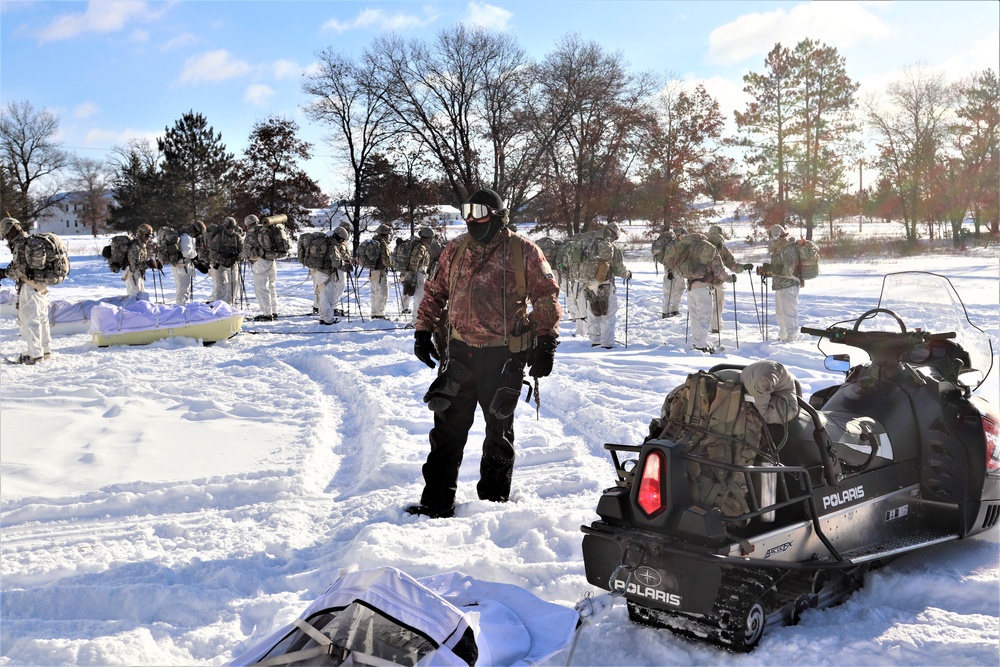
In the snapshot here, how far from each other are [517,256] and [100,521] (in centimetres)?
305

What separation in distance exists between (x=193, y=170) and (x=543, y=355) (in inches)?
1679

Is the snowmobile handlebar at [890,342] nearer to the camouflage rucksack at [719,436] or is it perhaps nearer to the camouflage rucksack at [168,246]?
the camouflage rucksack at [719,436]

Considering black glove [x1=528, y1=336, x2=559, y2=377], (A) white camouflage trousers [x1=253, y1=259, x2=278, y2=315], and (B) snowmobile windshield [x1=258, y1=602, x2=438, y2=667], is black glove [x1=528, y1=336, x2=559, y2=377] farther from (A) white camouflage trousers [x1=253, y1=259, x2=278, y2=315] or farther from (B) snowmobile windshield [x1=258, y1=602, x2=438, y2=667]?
(A) white camouflage trousers [x1=253, y1=259, x2=278, y2=315]

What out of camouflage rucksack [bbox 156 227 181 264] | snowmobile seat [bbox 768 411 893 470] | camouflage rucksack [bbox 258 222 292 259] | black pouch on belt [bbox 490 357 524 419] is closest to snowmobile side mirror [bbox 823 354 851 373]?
snowmobile seat [bbox 768 411 893 470]

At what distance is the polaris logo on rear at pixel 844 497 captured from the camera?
11.4 feet

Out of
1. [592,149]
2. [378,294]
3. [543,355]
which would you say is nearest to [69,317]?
[378,294]

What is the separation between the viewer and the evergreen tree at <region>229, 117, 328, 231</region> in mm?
35188

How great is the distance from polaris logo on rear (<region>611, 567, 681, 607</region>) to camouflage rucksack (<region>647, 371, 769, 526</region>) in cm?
33

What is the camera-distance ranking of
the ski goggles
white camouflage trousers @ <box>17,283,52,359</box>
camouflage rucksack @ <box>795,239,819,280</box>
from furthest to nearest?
camouflage rucksack @ <box>795,239,819,280</box>, white camouflage trousers @ <box>17,283,52,359</box>, the ski goggles

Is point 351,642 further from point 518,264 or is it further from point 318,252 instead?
point 318,252

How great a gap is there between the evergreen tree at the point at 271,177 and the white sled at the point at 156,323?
880 inches

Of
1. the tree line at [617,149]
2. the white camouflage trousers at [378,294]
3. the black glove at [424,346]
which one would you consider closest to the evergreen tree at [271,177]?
the tree line at [617,149]

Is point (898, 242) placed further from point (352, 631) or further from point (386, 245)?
point (352, 631)

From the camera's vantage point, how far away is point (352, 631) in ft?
8.63
